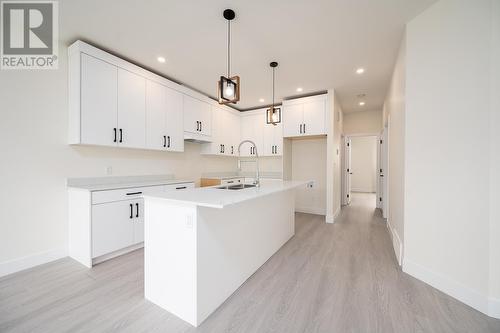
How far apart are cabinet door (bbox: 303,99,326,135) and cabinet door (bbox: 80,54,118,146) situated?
3.46m

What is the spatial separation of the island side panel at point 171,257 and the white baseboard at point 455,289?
7.40 feet

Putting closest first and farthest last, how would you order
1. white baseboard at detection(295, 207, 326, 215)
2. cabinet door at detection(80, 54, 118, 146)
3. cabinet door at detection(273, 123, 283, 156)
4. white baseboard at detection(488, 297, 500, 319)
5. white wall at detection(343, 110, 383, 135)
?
white baseboard at detection(488, 297, 500, 319) < cabinet door at detection(80, 54, 118, 146) < cabinet door at detection(273, 123, 283, 156) < white baseboard at detection(295, 207, 326, 215) < white wall at detection(343, 110, 383, 135)

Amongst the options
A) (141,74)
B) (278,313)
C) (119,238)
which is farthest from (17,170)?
(278,313)

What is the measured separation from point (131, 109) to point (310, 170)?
409cm

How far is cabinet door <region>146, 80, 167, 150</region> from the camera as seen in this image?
10.1 feet

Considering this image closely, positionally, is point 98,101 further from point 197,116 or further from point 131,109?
point 197,116

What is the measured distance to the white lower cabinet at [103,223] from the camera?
2.25 metres

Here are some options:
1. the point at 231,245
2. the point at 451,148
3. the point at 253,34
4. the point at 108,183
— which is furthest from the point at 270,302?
the point at 253,34

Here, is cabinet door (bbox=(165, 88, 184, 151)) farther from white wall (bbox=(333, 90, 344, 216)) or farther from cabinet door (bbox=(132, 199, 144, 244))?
white wall (bbox=(333, 90, 344, 216))

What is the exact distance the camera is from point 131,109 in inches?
113

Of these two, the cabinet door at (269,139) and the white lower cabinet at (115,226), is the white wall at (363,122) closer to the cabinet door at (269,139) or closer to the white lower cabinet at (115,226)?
the cabinet door at (269,139)

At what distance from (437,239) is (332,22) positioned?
2.47 metres

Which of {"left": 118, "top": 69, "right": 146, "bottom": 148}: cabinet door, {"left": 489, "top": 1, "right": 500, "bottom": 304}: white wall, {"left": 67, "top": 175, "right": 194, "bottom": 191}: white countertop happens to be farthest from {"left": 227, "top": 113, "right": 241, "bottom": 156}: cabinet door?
{"left": 489, "top": 1, "right": 500, "bottom": 304}: white wall

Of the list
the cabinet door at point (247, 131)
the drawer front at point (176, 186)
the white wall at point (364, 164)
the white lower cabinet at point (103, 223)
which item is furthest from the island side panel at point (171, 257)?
the white wall at point (364, 164)
